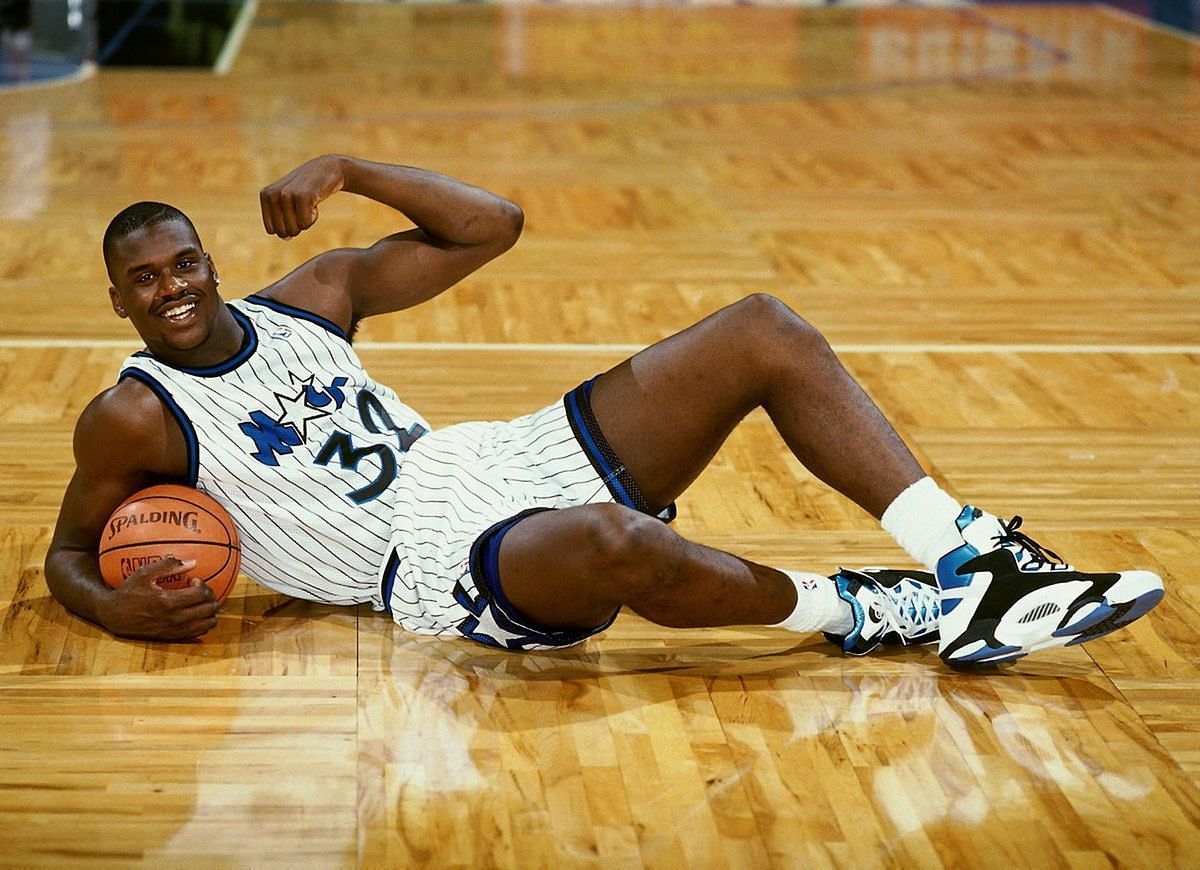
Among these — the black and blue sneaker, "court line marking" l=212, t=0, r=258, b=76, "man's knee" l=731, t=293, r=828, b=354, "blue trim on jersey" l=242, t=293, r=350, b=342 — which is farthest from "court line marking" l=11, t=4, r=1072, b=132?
the black and blue sneaker

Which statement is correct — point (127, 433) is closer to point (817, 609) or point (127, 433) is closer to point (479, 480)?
point (479, 480)

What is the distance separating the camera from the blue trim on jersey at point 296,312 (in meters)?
2.74

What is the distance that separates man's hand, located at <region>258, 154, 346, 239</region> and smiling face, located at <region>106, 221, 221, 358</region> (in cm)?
15

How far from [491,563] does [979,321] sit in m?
2.40

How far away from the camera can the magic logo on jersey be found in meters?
2.58

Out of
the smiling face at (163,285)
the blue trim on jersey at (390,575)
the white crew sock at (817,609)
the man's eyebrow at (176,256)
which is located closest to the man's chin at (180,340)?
the smiling face at (163,285)

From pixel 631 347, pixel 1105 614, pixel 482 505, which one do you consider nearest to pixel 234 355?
pixel 482 505

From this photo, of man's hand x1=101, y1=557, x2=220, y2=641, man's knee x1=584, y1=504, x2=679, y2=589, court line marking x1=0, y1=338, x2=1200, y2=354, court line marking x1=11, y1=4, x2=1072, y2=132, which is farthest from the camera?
court line marking x1=11, y1=4, x2=1072, y2=132

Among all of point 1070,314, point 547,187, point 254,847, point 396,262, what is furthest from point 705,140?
point 254,847

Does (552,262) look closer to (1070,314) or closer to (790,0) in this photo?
(1070,314)

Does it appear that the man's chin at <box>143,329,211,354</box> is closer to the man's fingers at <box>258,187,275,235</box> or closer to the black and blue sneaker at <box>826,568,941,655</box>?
the man's fingers at <box>258,187,275,235</box>

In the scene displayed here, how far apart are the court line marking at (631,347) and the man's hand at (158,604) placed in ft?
5.61

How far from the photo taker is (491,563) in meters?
2.43

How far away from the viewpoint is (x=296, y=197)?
8.64 feet
